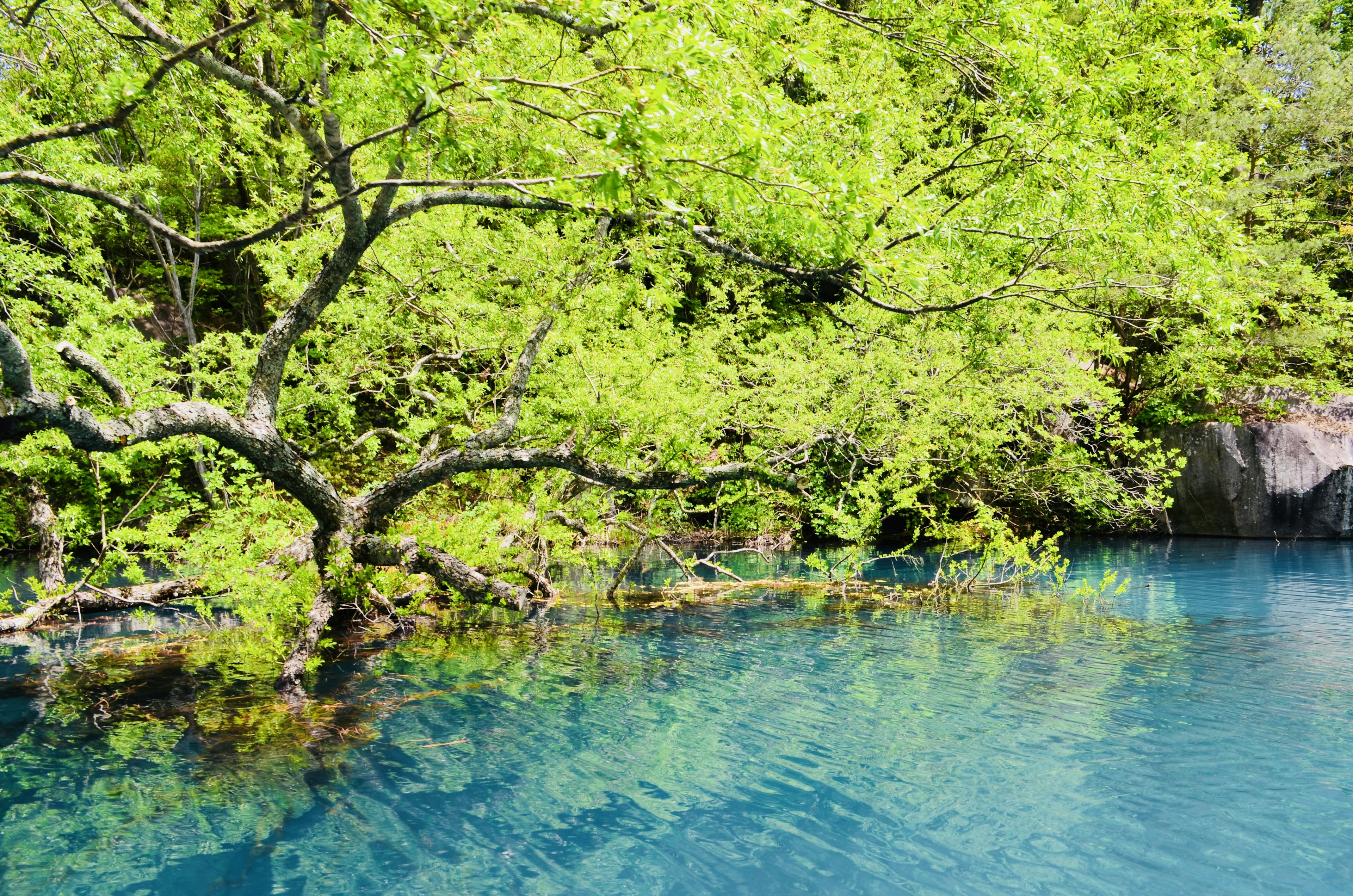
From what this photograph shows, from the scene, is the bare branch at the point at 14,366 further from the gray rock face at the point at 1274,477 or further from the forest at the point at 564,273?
the gray rock face at the point at 1274,477

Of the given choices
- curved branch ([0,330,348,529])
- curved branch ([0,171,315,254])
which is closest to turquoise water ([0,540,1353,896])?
curved branch ([0,330,348,529])

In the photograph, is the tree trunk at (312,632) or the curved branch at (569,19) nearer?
the curved branch at (569,19)

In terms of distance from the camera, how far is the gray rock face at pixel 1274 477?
22.9 meters

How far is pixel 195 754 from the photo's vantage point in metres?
6.73

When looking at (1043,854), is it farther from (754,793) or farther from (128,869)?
(128,869)

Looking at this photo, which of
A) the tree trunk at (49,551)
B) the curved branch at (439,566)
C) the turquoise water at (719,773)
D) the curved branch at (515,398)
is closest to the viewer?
the turquoise water at (719,773)

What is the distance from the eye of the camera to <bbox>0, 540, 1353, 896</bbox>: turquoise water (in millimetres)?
4797

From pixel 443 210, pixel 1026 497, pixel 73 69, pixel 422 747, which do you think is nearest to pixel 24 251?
pixel 73 69

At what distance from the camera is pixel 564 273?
11586 mm

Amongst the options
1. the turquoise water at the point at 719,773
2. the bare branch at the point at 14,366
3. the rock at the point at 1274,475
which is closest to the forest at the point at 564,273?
the bare branch at the point at 14,366

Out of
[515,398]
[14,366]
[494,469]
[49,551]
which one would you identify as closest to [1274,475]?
[515,398]

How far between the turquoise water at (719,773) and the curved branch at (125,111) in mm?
4887

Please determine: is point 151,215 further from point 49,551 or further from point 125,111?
point 49,551

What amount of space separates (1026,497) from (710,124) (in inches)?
790
